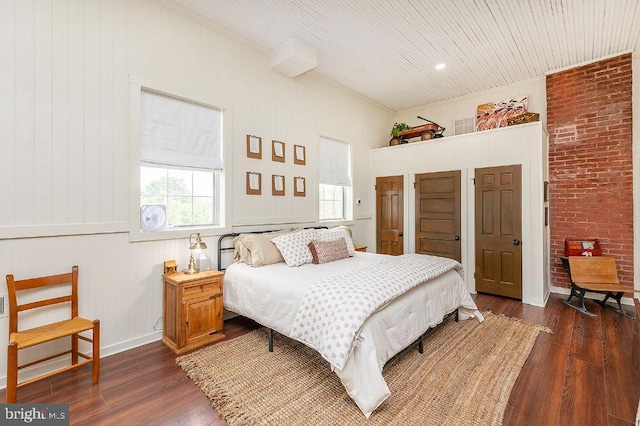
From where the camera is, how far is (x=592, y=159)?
426 cm

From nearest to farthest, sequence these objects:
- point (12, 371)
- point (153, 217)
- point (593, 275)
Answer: point (12, 371)
point (153, 217)
point (593, 275)

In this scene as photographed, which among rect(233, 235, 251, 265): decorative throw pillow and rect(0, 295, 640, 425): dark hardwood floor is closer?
rect(0, 295, 640, 425): dark hardwood floor

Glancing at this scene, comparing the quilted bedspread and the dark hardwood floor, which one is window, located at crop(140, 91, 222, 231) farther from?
the quilted bedspread

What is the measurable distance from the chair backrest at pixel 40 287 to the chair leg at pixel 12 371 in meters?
0.41

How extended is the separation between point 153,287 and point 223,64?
8.39ft

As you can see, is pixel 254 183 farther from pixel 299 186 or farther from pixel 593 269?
pixel 593 269

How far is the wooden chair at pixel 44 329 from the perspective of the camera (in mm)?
1883

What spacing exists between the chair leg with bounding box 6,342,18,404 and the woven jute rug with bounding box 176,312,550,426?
1003mm

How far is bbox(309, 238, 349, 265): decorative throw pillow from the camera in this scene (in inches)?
133

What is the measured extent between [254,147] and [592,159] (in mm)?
4729

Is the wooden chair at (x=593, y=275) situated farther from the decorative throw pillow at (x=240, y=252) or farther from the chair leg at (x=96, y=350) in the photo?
the chair leg at (x=96, y=350)

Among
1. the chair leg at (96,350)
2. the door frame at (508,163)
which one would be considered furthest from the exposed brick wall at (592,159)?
the chair leg at (96,350)

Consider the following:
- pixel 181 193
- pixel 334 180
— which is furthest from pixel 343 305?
pixel 334 180

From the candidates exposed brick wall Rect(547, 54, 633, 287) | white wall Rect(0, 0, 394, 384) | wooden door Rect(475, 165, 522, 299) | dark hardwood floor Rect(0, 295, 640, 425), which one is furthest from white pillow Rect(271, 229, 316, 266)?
exposed brick wall Rect(547, 54, 633, 287)
